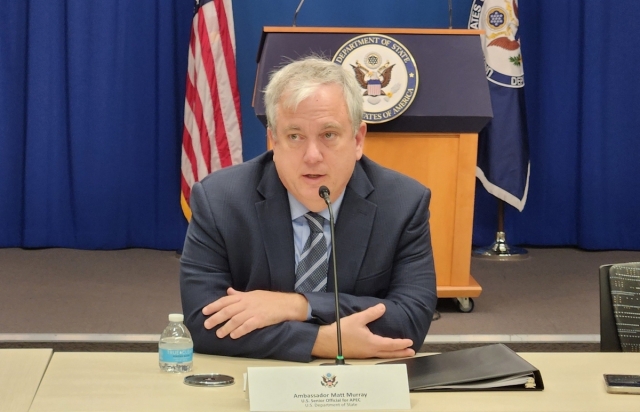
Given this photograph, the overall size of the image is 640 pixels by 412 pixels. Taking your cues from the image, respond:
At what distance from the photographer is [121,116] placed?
5969 mm

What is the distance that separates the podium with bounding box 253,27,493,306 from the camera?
392cm

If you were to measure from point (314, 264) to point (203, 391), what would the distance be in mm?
649

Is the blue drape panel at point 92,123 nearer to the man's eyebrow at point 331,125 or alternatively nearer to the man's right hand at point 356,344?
the man's eyebrow at point 331,125

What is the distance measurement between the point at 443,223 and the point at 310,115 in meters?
1.96

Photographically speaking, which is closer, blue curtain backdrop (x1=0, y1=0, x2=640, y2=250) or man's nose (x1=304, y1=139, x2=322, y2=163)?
man's nose (x1=304, y1=139, x2=322, y2=163)

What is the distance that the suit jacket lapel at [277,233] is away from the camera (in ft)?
7.66

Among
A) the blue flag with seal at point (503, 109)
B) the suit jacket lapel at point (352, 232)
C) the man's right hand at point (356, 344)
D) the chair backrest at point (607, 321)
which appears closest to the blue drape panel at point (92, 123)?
the blue flag with seal at point (503, 109)

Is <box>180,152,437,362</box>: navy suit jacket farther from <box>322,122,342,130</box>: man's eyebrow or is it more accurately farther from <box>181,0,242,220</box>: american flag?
<box>181,0,242,220</box>: american flag

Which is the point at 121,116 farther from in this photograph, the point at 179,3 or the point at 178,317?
the point at 178,317

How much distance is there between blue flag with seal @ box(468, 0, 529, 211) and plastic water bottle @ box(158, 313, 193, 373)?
408 centimetres

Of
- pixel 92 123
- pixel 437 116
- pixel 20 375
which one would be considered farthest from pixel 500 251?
pixel 20 375

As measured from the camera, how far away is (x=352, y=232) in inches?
93.0

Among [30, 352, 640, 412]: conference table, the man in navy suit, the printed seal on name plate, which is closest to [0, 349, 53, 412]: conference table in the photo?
[30, 352, 640, 412]: conference table

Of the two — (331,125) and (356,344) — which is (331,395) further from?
(331,125)
